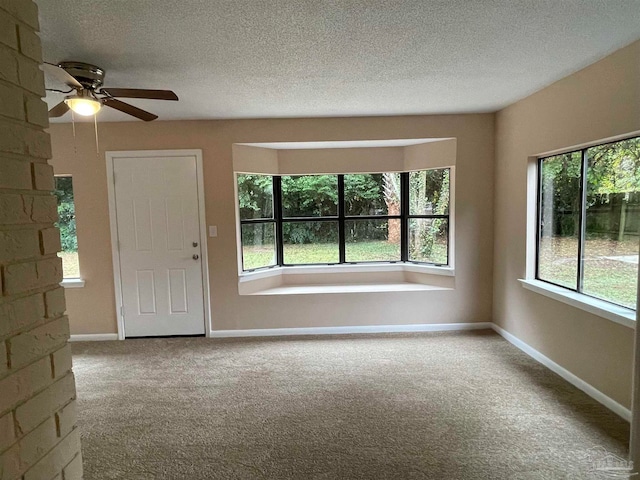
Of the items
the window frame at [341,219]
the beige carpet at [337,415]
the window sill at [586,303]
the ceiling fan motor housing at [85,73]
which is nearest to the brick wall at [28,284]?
the beige carpet at [337,415]

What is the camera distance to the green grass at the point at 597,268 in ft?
7.93

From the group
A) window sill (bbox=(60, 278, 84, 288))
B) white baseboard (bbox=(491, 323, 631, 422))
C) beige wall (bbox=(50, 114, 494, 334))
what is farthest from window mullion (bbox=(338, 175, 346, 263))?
window sill (bbox=(60, 278, 84, 288))

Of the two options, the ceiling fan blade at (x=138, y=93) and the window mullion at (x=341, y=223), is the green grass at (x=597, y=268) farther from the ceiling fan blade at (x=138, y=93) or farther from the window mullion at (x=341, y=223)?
the ceiling fan blade at (x=138, y=93)

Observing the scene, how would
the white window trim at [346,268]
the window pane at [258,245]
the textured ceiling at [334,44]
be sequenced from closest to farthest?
the textured ceiling at [334,44]
the window pane at [258,245]
the white window trim at [346,268]

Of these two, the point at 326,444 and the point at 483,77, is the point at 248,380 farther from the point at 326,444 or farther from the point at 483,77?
the point at 483,77

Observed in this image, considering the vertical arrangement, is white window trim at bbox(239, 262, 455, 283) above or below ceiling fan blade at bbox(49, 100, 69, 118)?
below

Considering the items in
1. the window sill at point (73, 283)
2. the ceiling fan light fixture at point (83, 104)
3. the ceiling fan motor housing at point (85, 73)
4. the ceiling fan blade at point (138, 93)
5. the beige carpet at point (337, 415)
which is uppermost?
the ceiling fan motor housing at point (85, 73)

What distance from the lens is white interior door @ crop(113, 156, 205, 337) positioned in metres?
3.88

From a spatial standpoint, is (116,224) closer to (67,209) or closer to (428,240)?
(67,209)

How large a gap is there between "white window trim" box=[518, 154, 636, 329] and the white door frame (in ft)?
10.7

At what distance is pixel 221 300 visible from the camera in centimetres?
403

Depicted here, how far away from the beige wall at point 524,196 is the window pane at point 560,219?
0.16m

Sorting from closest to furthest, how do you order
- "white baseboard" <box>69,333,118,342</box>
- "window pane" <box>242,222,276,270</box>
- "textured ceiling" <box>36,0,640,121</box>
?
"textured ceiling" <box>36,0,640,121</box> < "white baseboard" <box>69,333,118,342</box> < "window pane" <box>242,222,276,270</box>

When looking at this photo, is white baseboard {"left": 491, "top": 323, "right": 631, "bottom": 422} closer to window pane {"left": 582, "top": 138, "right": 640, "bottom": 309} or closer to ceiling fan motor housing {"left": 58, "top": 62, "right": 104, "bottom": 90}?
window pane {"left": 582, "top": 138, "right": 640, "bottom": 309}
